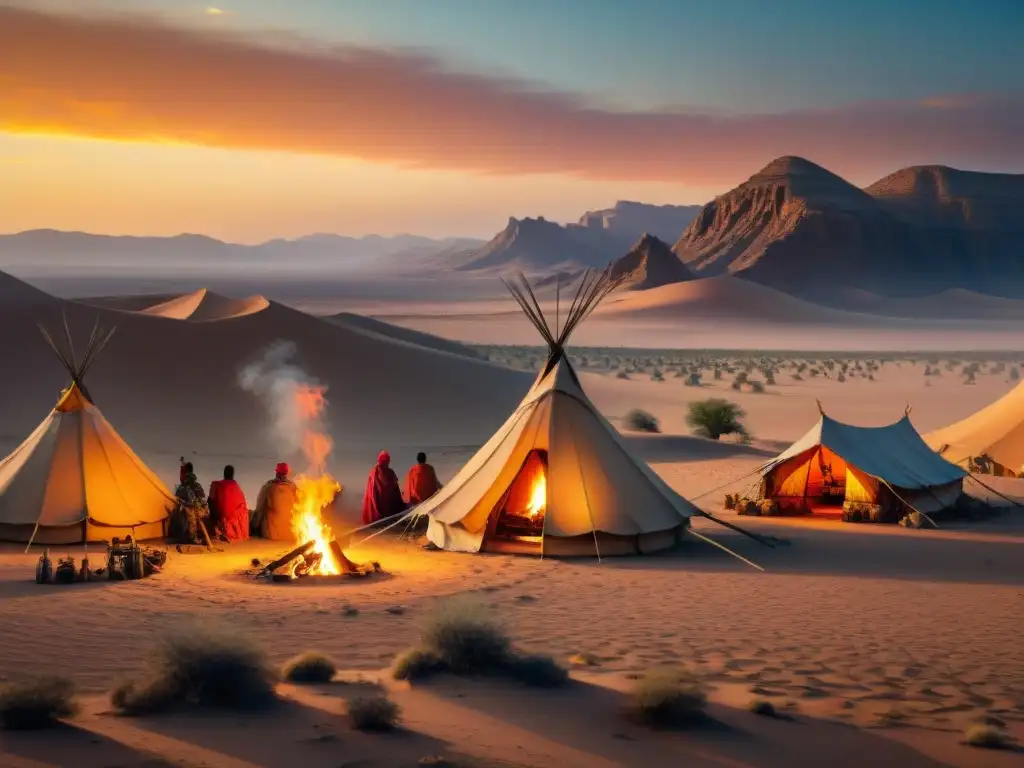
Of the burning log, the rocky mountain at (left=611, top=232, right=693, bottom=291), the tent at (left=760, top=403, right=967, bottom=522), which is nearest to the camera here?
the burning log

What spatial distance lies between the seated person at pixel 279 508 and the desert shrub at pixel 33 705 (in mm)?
7470

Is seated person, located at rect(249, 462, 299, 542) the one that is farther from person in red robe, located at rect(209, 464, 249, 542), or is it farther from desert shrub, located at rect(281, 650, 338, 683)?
desert shrub, located at rect(281, 650, 338, 683)

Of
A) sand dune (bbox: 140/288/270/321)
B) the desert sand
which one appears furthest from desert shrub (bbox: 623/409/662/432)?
sand dune (bbox: 140/288/270/321)

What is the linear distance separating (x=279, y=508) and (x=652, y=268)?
342ft

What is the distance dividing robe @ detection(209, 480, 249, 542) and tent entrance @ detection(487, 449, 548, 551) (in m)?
2.84

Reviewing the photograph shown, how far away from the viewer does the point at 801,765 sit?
276 inches

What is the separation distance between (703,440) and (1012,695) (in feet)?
60.5

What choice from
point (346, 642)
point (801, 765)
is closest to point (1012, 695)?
point (801, 765)

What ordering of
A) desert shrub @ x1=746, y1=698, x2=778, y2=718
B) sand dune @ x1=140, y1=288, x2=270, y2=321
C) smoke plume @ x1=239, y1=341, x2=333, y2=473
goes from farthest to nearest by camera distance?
sand dune @ x1=140, y1=288, x2=270, y2=321 → smoke plume @ x1=239, y1=341, x2=333, y2=473 → desert shrub @ x1=746, y1=698, x2=778, y2=718

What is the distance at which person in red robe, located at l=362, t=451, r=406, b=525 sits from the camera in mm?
15523

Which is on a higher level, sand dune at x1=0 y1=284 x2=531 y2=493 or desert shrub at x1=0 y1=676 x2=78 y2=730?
sand dune at x1=0 y1=284 x2=531 y2=493

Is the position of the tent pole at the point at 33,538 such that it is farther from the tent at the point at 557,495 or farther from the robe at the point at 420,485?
the robe at the point at 420,485

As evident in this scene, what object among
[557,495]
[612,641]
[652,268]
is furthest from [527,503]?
[652,268]

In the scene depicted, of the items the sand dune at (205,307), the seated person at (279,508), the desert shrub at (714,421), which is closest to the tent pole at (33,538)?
the seated person at (279,508)
